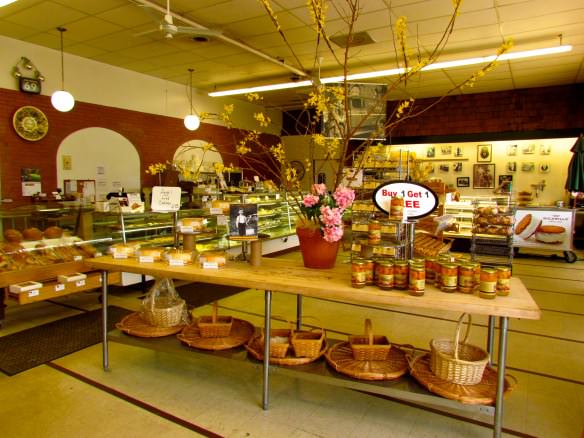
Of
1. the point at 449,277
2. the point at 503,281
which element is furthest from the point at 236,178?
the point at 503,281

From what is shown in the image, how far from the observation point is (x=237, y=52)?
23.7 feet

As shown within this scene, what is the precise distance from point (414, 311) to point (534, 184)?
292 inches

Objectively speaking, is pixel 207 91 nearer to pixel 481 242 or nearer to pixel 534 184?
pixel 481 242

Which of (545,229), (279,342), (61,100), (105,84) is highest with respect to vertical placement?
(105,84)

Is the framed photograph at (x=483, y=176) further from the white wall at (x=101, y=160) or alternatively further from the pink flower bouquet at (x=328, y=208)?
the pink flower bouquet at (x=328, y=208)

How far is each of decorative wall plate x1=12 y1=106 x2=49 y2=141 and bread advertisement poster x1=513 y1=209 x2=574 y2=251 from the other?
27.5 feet

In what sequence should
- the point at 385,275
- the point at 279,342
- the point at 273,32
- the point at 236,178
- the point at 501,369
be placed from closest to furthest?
the point at 501,369 → the point at 385,275 → the point at 279,342 → the point at 273,32 → the point at 236,178

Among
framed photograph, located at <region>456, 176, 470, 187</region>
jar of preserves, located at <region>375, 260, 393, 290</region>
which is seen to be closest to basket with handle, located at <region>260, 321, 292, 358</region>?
jar of preserves, located at <region>375, 260, 393, 290</region>

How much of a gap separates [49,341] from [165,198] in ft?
5.48

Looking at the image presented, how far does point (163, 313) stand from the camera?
3.02m

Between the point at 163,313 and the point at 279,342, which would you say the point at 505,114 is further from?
the point at 163,313

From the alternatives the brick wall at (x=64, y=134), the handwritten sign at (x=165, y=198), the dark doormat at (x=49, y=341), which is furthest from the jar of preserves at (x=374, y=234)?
the brick wall at (x=64, y=134)

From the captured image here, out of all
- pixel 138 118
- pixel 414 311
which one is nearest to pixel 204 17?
pixel 138 118

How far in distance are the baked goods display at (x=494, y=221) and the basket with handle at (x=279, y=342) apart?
382 cm
